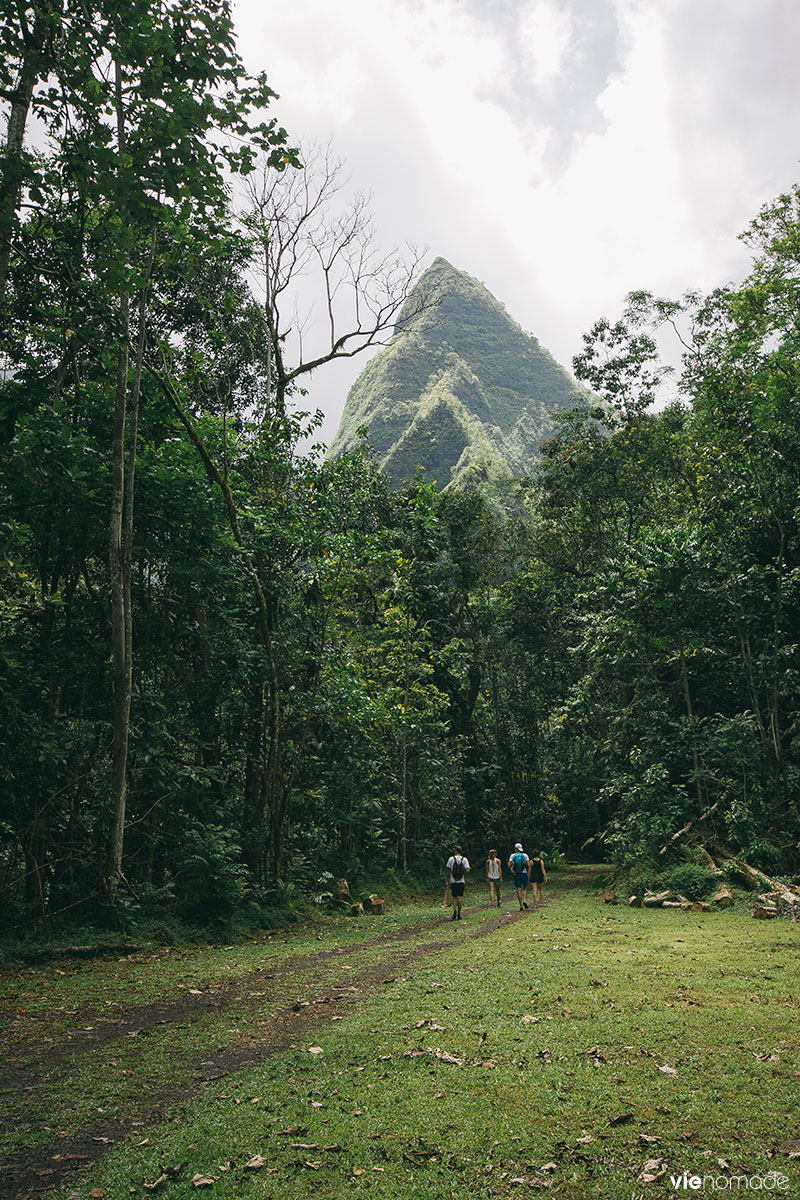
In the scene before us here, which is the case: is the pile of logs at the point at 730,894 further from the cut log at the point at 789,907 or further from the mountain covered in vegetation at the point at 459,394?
the mountain covered in vegetation at the point at 459,394

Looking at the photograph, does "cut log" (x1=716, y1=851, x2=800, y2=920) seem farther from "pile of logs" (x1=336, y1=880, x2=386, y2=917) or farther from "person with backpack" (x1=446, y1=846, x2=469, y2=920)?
"pile of logs" (x1=336, y1=880, x2=386, y2=917)

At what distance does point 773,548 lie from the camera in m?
19.7

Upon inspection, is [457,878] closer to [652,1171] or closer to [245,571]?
[245,571]

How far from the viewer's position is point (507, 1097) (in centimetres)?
513

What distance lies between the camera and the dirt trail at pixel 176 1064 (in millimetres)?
4574

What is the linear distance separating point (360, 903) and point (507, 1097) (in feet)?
44.5

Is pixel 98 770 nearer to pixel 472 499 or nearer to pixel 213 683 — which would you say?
pixel 213 683

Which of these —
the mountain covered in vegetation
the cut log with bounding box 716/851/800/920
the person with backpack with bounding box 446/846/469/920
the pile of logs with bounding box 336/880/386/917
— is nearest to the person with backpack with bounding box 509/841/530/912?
the person with backpack with bounding box 446/846/469/920

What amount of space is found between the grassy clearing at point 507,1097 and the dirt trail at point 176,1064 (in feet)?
0.71

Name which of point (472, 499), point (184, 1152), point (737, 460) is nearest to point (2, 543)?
point (184, 1152)

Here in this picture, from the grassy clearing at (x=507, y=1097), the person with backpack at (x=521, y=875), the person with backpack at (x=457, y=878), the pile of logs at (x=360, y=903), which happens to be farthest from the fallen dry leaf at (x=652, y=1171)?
the pile of logs at (x=360, y=903)

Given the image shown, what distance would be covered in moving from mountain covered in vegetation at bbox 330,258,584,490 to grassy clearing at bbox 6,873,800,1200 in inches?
1645

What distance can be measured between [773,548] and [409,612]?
1161 cm

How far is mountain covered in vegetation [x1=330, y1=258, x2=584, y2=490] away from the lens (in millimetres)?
74875
